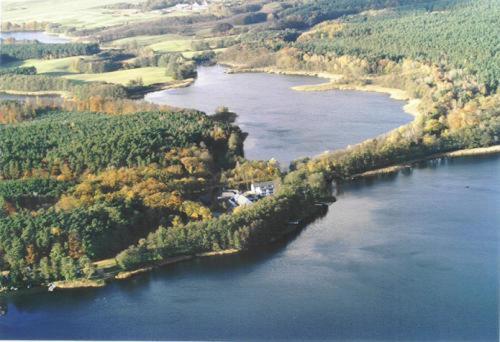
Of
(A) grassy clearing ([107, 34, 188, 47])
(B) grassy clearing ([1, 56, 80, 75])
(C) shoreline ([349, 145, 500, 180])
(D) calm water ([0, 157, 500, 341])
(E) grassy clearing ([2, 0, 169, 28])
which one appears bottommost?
(D) calm water ([0, 157, 500, 341])

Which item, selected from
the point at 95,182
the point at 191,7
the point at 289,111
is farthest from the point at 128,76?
the point at 95,182

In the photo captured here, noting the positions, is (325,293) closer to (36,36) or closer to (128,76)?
(128,76)

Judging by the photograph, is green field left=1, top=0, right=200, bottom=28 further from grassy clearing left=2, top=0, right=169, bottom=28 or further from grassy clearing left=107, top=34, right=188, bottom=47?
grassy clearing left=107, top=34, right=188, bottom=47

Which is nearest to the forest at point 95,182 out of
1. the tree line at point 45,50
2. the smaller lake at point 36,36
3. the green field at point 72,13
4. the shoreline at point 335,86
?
the shoreline at point 335,86

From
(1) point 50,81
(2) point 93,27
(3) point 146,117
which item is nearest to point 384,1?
(2) point 93,27

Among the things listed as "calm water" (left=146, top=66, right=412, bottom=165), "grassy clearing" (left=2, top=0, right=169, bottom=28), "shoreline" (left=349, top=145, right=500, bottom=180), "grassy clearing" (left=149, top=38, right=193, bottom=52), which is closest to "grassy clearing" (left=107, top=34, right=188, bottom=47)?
"grassy clearing" (left=149, top=38, right=193, bottom=52)

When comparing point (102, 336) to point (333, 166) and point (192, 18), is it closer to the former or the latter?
point (333, 166)

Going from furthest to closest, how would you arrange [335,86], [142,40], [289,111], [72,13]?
[142,40] < [72,13] < [335,86] < [289,111]
